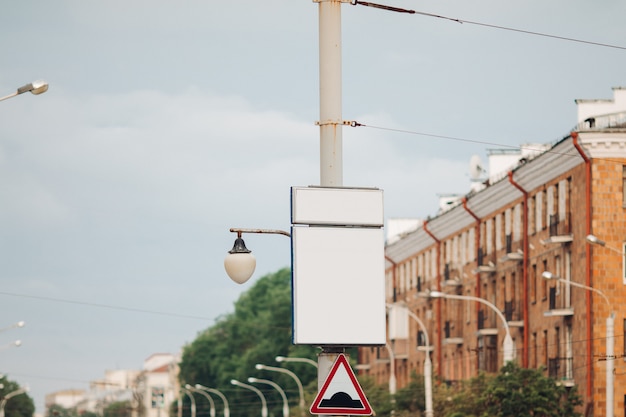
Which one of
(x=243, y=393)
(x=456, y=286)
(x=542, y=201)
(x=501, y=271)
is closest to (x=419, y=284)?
(x=456, y=286)

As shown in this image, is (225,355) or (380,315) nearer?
(380,315)

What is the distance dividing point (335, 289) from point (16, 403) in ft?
516

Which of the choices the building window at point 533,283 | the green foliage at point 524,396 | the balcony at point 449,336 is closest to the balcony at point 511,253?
the building window at point 533,283

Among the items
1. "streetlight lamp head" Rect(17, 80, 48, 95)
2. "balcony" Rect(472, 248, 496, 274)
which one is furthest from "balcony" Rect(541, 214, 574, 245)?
"streetlight lamp head" Rect(17, 80, 48, 95)

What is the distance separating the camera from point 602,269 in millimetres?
62219

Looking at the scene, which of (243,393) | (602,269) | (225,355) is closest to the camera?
(602,269)

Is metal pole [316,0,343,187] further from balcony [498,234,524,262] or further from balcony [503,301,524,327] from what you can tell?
balcony [498,234,524,262]

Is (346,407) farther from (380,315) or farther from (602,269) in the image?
(602,269)

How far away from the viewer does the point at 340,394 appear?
12.7 metres

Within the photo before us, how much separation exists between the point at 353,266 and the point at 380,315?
0.47m

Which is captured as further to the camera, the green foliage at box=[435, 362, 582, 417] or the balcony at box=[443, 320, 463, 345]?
the balcony at box=[443, 320, 463, 345]

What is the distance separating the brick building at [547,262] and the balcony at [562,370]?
0.04m

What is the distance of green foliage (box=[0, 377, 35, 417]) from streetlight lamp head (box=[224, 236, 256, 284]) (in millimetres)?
147872

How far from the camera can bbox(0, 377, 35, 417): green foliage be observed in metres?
161
